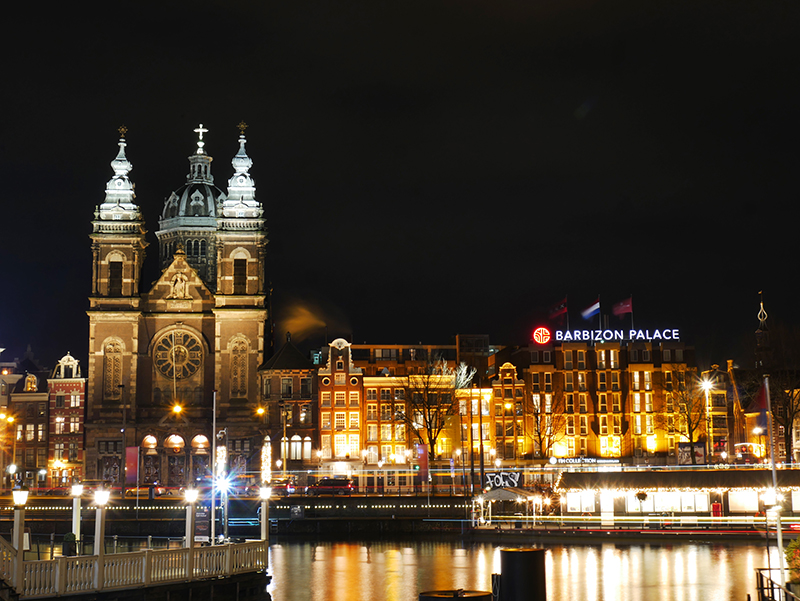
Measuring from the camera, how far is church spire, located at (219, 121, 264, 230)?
355 feet

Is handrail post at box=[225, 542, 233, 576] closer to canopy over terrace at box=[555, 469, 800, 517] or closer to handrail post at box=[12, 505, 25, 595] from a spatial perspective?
handrail post at box=[12, 505, 25, 595]

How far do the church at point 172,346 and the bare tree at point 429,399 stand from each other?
1487cm

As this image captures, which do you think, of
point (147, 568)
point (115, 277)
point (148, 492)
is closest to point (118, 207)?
point (115, 277)

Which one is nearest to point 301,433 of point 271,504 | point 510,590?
point 271,504

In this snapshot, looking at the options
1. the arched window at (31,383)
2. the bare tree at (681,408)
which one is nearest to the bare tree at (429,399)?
the bare tree at (681,408)

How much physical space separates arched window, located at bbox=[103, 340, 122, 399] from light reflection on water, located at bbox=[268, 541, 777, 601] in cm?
4616

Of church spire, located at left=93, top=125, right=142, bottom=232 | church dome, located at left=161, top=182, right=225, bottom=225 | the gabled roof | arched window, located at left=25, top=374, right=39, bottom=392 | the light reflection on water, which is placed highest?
church dome, located at left=161, top=182, right=225, bottom=225

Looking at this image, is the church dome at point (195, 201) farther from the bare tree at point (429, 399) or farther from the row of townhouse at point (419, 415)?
the bare tree at point (429, 399)

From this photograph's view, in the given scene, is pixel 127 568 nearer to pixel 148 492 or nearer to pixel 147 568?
pixel 147 568

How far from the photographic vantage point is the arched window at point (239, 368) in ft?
345

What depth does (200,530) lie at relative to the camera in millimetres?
57969

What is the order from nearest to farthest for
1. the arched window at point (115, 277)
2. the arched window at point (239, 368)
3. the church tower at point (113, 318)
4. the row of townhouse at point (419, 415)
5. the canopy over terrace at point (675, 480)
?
the canopy over terrace at point (675, 480) → the church tower at point (113, 318) → the row of townhouse at point (419, 415) → the arched window at point (239, 368) → the arched window at point (115, 277)

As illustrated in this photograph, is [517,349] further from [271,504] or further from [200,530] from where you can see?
[200,530]

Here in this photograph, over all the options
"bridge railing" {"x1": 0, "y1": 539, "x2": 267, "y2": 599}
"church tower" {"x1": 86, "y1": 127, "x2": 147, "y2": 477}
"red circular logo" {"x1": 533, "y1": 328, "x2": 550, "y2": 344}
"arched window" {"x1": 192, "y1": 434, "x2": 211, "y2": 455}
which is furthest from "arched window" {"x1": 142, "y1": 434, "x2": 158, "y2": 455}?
"bridge railing" {"x1": 0, "y1": 539, "x2": 267, "y2": 599}
